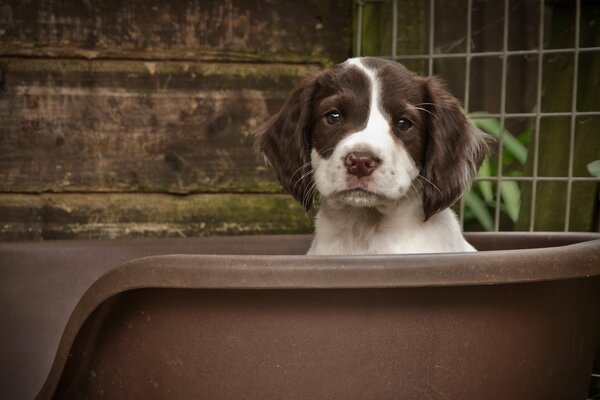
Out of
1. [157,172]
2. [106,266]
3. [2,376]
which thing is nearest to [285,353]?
[106,266]

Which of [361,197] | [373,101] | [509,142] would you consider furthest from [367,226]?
[509,142]

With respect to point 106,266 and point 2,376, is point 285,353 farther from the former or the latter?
point 2,376

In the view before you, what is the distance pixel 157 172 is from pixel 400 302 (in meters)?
1.54

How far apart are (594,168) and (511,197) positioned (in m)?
0.56

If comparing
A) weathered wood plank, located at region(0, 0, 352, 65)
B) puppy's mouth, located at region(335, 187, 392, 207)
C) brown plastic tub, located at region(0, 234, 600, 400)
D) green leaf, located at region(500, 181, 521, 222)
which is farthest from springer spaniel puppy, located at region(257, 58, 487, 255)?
green leaf, located at region(500, 181, 521, 222)

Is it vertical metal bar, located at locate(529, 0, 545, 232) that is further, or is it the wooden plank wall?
the wooden plank wall

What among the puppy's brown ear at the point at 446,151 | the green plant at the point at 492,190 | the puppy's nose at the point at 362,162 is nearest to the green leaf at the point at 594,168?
the green plant at the point at 492,190

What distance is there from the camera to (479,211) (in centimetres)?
278

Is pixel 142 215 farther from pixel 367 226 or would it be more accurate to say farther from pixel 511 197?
pixel 511 197

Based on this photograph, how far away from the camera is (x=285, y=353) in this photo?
3.45 ft

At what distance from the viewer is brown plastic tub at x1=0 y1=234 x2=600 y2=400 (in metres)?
1.00

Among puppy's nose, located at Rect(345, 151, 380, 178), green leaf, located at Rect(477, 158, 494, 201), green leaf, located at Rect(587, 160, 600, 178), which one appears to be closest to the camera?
puppy's nose, located at Rect(345, 151, 380, 178)

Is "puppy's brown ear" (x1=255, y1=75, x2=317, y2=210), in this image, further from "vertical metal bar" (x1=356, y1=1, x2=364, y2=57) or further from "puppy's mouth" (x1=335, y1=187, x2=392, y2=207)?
"vertical metal bar" (x1=356, y1=1, x2=364, y2=57)

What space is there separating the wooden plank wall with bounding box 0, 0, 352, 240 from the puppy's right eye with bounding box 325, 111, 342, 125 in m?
0.70
